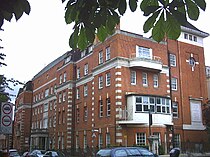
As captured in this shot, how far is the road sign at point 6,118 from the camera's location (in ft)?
27.1

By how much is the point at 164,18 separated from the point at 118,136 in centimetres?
3294

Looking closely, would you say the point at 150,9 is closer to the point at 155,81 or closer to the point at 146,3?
the point at 146,3

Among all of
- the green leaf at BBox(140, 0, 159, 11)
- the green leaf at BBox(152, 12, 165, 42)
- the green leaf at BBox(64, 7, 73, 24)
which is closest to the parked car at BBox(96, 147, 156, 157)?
the green leaf at BBox(64, 7, 73, 24)

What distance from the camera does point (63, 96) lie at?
52.1 meters

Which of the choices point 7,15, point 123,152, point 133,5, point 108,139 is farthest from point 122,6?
point 108,139

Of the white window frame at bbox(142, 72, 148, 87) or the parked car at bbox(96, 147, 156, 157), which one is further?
the white window frame at bbox(142, 72, 148, 87)

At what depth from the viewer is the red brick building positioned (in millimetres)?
35875

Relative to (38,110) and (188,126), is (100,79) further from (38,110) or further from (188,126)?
(38,110)

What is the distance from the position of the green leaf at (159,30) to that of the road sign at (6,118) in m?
6.19

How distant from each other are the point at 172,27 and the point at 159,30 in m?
0.15

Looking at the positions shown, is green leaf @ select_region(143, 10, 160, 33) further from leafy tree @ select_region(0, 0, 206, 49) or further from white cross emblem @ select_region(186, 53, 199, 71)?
white cross emblem @ select_region(186, 53, 199, 71)

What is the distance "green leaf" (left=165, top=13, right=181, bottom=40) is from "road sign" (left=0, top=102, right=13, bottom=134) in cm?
635

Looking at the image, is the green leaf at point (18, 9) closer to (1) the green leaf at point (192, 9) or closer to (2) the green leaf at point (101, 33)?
(2) the green leaf at point (101, 33)

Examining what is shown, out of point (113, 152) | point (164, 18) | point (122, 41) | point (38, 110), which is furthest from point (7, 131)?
point (38, 110)
